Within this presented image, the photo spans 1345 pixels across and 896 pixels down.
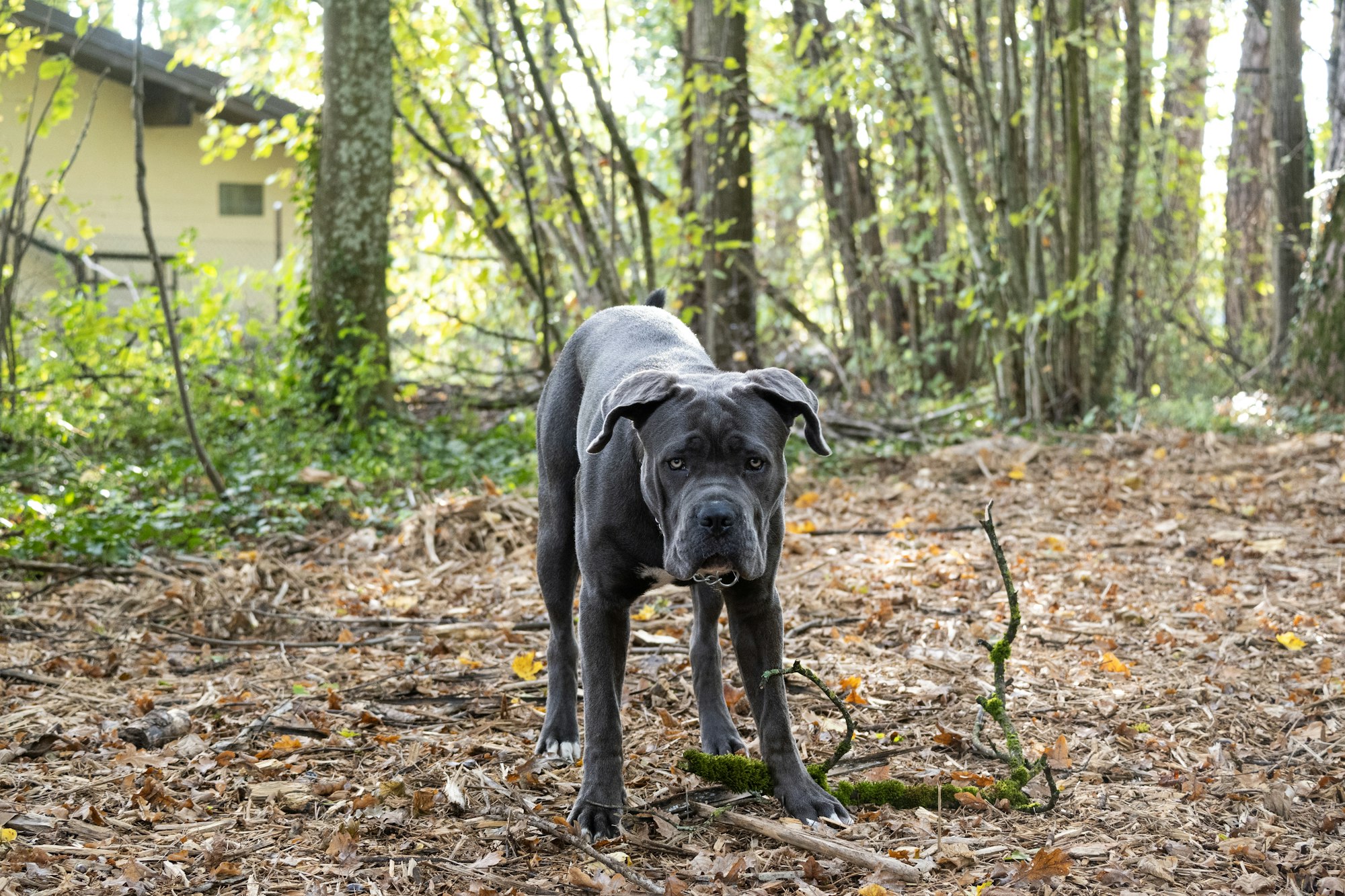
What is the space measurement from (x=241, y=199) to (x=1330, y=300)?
18.7 meters

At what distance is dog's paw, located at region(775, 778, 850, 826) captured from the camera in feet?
11.4

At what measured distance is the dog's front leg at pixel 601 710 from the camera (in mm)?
3441

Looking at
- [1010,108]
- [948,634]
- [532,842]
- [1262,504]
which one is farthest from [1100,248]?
[532,842]

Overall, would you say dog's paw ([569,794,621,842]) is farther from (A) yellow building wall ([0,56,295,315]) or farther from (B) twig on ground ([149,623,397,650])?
(A) yellow building wall ([0,56,295,315])

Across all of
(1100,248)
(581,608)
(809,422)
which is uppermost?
(1100,248)

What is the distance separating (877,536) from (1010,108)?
15.8 feet

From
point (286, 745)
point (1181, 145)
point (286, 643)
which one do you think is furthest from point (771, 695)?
point (1181, 145)

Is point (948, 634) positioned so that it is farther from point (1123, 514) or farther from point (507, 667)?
point (1123, 514)

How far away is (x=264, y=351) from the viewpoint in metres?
12.5

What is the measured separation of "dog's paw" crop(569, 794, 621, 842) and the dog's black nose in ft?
3.22

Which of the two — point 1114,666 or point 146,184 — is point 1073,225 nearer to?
point 1114,666

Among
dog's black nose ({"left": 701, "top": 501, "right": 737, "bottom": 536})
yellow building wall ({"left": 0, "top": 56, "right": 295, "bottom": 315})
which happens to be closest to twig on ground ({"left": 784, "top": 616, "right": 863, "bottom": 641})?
dog's black nose ({"left": 701, "top": 501, "right": 737, "bottom": 536})

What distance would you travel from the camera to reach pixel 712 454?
3400 millimetres

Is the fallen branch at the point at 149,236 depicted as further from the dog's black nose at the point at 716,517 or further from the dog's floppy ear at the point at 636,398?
the dog's black nose at the point at 716,517
